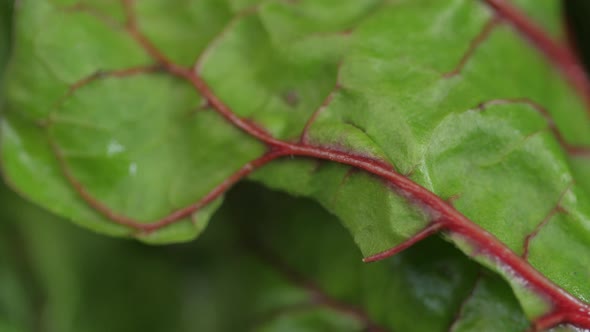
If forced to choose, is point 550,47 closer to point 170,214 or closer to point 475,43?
point 475,43

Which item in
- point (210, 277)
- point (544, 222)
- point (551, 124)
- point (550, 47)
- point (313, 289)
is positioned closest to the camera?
point (544, 222)

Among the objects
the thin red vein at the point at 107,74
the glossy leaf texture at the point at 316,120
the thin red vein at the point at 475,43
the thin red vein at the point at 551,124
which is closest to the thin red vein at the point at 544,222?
the glossy leaf texture at the point at 316,120

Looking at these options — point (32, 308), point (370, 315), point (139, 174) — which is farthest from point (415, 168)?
point (32, 308)

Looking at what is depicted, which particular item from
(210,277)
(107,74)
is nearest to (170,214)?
(107,74)

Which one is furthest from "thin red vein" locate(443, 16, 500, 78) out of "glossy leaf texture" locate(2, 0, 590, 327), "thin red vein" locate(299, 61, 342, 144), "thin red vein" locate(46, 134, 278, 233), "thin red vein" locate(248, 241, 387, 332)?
"thin red vein" locate(248, 241, 387, 332)

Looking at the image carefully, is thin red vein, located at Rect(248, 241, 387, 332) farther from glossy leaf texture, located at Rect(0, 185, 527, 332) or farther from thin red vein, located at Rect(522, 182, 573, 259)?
thin red vein, located at Rect(522, 182, 573, 259)

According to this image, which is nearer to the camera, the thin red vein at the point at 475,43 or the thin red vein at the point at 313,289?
the thin red vein at the point at 475,43

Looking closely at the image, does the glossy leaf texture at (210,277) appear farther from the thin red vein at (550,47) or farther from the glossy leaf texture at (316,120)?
the thin red vein at (550,47)
